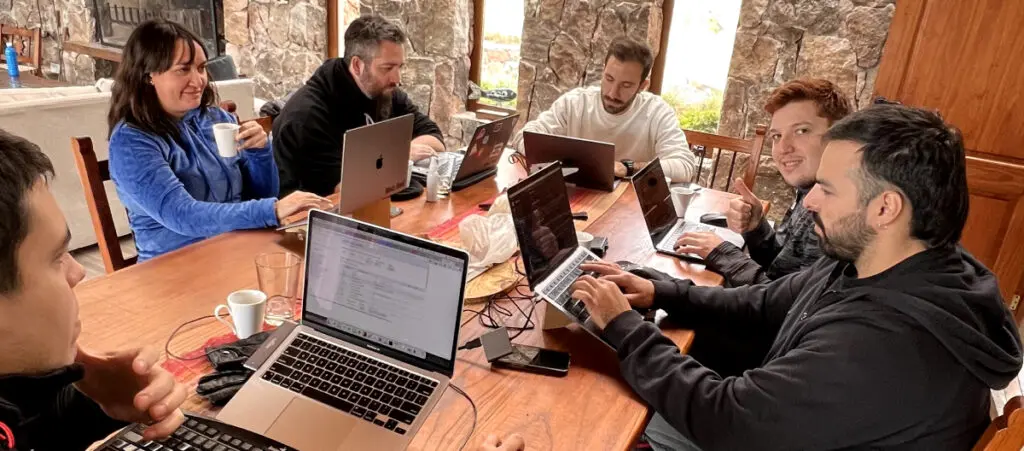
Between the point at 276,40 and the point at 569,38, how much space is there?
2341mm

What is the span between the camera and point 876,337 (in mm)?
992

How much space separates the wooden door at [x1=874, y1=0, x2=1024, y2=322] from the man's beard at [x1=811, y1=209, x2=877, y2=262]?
208 centimetres

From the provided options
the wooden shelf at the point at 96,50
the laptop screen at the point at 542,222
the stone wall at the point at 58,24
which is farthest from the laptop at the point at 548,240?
the stone wall at the point at 58,24

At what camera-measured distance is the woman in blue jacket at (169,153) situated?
1.70 meters

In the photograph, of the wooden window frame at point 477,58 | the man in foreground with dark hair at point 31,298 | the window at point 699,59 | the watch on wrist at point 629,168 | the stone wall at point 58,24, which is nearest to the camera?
the man in foreground with dark hair at point 31,298

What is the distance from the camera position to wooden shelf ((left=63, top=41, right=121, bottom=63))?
5.46 m

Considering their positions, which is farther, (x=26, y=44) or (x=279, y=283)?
(x=26, y=44)

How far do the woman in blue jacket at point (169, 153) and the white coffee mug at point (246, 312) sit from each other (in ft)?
1.64

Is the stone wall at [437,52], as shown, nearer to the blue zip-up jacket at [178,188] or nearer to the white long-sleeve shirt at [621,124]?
the white long-sleeve shirt at [621,124]

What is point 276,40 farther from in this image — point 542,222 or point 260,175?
point 542,222

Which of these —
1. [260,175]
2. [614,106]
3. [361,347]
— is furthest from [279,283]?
[614,106]

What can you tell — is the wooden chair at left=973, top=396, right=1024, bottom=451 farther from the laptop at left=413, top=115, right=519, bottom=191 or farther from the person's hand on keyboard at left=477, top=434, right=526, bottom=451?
the laptop at left=413, top=115, right=519, bottom=191

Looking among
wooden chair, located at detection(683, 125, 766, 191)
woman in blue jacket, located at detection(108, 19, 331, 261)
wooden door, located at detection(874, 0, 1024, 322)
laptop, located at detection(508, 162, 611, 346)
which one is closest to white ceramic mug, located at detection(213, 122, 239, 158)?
woman in blue jacket, located at detection(108, 19, 331, 261)

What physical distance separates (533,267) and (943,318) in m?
0.72
